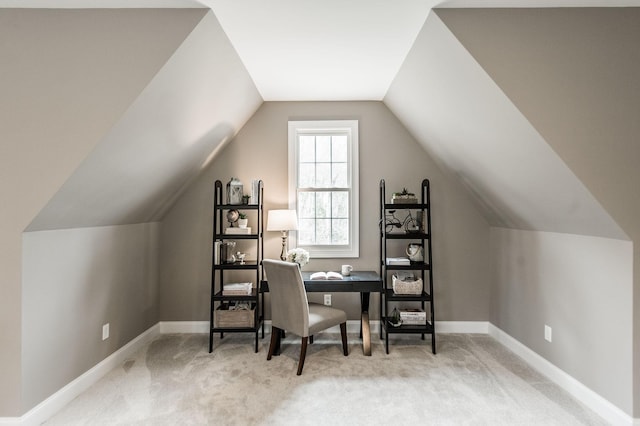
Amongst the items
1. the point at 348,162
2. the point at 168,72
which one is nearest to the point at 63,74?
the point at 168,72

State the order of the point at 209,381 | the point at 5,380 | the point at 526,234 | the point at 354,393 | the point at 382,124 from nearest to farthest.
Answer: the point at 5,380 < the point at 354,393 < the point at 209,381 < the point at 526,234 < the point at 382,124

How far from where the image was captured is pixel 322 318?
3.32 meters

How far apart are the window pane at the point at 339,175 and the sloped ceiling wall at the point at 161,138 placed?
1229 millimetres

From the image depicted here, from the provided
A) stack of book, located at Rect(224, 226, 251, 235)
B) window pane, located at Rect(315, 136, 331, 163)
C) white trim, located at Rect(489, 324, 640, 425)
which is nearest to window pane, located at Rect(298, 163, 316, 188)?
Result: window pane, located at Rect(315, 136, 331, 163)

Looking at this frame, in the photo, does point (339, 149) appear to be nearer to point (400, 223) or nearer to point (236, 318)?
point (400, 223)

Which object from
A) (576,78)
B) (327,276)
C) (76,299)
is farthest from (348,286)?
(576,78)

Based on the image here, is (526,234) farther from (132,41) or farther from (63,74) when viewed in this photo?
(63,74)

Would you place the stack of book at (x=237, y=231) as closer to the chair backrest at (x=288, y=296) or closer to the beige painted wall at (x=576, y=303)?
the chair backrest at (x=288, y=296)

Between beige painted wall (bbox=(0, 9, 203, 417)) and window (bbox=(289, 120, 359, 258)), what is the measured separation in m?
2.10

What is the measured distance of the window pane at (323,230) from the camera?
429cm

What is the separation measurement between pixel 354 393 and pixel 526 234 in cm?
212

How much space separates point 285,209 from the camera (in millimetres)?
4234

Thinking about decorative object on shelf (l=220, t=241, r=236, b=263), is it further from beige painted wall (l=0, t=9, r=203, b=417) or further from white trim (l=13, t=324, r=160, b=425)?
beige painted wall (l=0, t=9, r=203, b=417)

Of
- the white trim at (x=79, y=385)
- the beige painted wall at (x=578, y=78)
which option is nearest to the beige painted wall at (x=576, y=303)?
the beige painted wall at (x=578, y=78)
